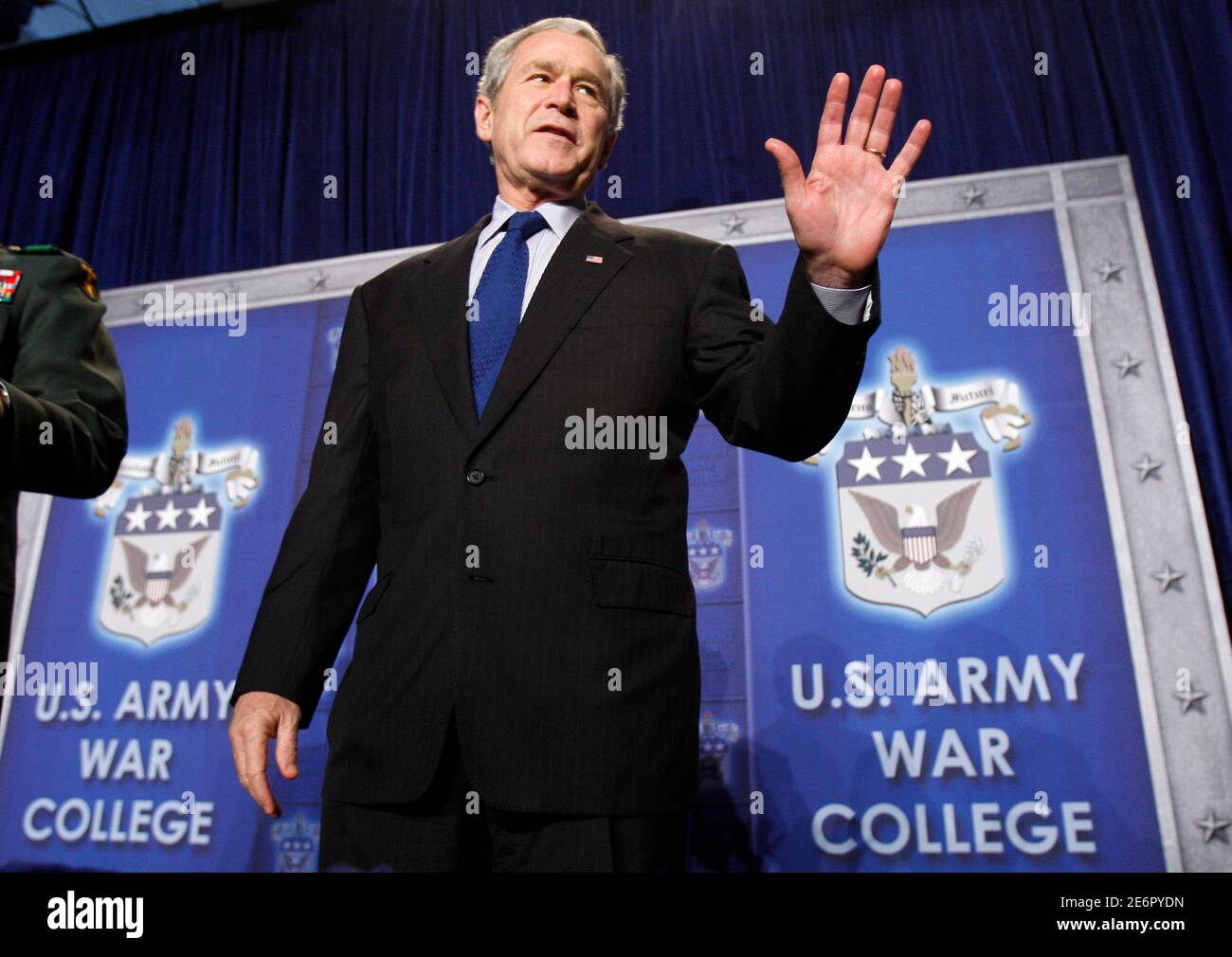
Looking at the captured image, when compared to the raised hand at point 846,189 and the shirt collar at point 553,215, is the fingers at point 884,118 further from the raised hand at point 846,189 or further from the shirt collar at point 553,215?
the shirt collar at point 553,215

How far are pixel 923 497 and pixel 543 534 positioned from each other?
172 centimetres

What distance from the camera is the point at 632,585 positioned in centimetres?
120

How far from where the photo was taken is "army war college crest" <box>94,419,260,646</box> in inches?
124

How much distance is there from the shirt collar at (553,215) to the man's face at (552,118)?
2 centimetres

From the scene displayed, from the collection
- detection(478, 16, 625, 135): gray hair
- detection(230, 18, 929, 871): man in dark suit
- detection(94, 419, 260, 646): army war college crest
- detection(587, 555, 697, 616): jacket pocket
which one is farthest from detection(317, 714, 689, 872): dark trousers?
detection(94, 419, 260, 646): army war college crest

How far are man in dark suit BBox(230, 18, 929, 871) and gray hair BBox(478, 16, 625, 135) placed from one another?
0.35 m

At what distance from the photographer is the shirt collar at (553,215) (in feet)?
4.99

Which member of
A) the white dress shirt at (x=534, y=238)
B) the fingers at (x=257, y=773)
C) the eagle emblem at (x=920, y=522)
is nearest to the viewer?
the fingers at (x=257, y=773)

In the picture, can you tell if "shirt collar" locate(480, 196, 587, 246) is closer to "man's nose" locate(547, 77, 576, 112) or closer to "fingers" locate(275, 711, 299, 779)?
"man's nose" locate(547, 77, 576, 112)

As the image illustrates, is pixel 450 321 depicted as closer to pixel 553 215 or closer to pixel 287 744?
pixel 553 215

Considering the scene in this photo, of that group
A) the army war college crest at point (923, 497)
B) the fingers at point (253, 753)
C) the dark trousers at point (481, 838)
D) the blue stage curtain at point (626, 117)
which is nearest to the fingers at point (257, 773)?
the fingers at point (253, 753)
